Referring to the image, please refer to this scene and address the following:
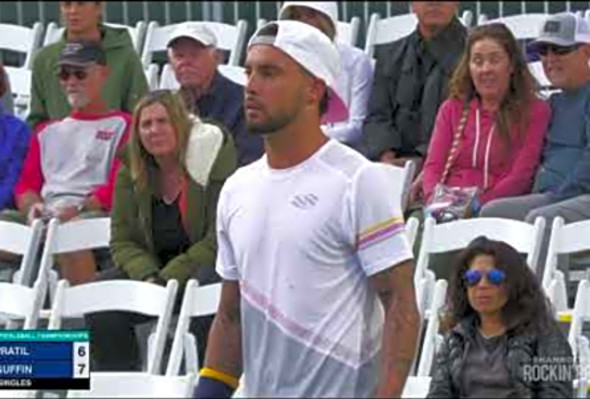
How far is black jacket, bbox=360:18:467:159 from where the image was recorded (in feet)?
43.8

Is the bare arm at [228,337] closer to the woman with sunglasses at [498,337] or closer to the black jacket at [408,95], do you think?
the woman with sunglasses at [498,337]

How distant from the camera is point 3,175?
13.4m

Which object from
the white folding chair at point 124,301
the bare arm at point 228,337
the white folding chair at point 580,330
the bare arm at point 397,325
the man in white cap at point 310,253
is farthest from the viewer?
the white folding chair at point 124,301

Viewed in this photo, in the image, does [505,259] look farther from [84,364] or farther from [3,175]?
[3,175]

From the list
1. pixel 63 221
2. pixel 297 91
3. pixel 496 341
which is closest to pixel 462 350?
pixel 496 341

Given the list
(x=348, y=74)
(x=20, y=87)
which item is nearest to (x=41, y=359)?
(x=348, y=74)

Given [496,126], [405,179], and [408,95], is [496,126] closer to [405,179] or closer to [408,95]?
[405,179]

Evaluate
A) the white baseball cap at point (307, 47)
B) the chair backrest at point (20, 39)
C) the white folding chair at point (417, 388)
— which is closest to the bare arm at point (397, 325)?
the white baseball cap at point (307, 47)

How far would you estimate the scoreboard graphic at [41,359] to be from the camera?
10.5m

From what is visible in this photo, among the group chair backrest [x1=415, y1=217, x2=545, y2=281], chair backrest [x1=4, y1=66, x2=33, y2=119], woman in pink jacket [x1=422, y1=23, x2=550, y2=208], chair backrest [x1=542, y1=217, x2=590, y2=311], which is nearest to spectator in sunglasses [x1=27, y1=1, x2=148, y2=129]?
chair backrest [x1=4, y1=66, x2=33, y2=119]

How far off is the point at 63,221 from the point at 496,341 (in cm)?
395

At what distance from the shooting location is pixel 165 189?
12.2m

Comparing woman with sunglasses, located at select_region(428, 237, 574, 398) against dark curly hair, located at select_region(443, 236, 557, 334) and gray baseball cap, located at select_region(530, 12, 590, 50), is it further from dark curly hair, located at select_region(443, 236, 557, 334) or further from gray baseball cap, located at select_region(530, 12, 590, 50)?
gray baseball cap, located at select_region(530, 12, 590, 50)

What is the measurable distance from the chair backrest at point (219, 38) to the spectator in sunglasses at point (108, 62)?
132 centimetres
